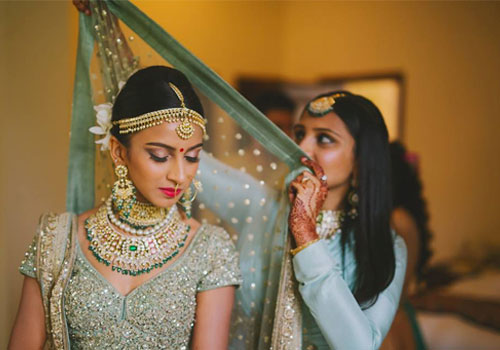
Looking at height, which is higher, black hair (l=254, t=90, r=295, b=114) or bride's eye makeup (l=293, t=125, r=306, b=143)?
black hair (l=254, t=90, r=295, b=114)

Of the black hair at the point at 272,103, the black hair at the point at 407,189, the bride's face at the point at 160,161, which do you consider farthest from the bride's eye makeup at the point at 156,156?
the black hair at the point at 272,103

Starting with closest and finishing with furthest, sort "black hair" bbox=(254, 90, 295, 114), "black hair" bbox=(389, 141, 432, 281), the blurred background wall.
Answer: "black hair" bbox=(389, 141, 432, 281) < "black hair" bbox=(254, 90, 295, 114) < the blurred background wall

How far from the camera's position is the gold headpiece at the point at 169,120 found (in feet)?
3.97

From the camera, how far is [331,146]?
167cm

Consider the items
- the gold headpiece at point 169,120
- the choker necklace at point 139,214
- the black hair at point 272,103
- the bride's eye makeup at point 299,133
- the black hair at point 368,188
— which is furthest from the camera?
the black hair at point 272,103

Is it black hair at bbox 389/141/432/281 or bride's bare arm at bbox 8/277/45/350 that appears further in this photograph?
black hair at bbox 389/141/432/281

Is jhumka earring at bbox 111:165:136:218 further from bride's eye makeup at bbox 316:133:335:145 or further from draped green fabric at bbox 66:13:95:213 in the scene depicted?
bride's eye makeup at bbox 316:133:335:145

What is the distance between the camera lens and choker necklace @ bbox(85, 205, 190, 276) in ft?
4.26

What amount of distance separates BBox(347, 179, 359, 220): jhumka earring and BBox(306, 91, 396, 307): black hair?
0.5 inches

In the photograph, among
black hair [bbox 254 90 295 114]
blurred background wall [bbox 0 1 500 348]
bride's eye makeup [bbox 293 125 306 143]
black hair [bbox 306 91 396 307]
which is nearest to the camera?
black hair [bbox 306 91 396 307]

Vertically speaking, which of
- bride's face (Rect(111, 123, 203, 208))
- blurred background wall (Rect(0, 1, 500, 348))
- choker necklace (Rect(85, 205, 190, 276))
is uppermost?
blurred background wall (Rect(0, 1, 500, 348))

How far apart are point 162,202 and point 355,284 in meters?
0.74

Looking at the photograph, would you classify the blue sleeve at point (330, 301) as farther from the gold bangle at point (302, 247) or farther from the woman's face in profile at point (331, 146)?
the woman's face in profile at point (331, 146)

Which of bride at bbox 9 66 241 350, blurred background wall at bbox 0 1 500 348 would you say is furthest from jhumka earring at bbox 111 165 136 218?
blurred background wall at bbox 0 1 500 348
